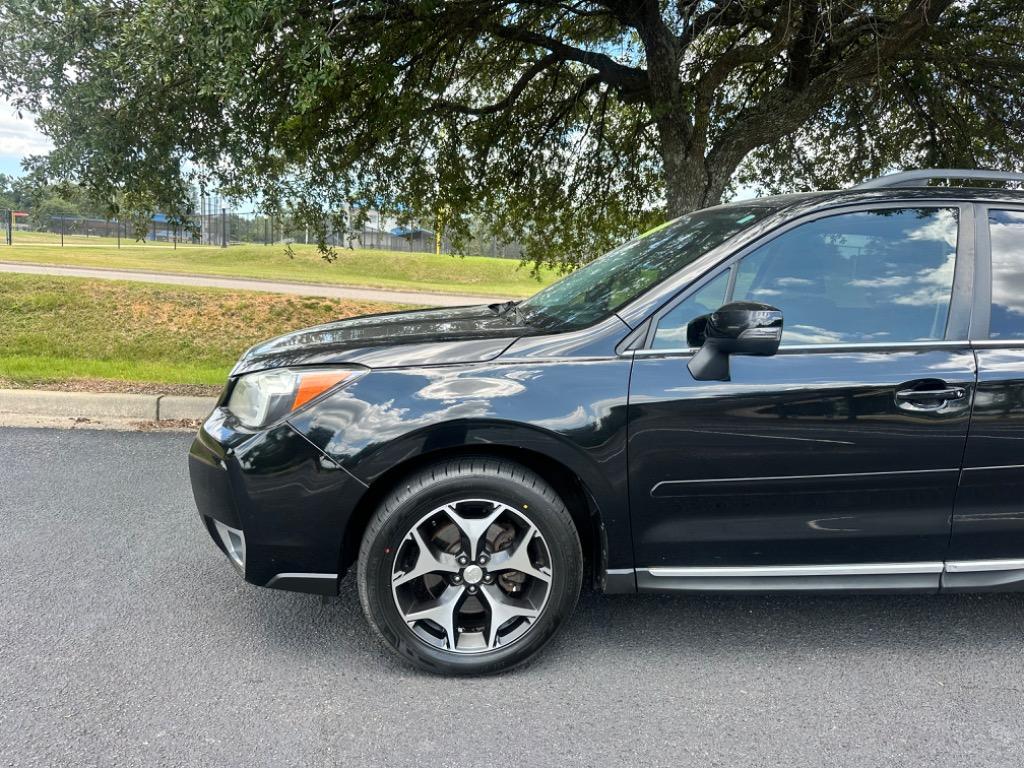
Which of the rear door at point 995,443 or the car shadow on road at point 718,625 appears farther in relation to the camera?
the car shadow on road at point 718,625

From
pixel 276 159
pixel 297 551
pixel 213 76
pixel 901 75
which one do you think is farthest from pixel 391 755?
pixel 901 75

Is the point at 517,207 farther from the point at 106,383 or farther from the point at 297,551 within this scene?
the point at 297,551

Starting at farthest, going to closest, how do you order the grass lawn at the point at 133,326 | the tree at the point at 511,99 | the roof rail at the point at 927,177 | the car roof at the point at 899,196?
the grass lawn at the point at 133,326 → the tree at the point at 511,99 → the roof rail at the point at 927,177 → the car roof at the point at 899,196

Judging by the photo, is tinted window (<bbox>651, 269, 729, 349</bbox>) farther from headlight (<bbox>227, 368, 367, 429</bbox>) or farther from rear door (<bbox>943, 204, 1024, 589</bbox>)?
headlight (<bbox>227, 368, 367, 429</bbox>)

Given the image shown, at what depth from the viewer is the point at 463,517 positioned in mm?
2641

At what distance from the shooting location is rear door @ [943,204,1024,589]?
266 cm

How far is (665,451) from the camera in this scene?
2.61 meters

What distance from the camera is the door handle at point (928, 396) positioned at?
2.64m

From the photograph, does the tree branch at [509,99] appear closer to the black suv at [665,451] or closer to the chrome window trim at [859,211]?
the chrome window trim at [859,211]

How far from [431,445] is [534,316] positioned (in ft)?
2.92

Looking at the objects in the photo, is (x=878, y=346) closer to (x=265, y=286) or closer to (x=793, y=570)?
(x=793, y=570)

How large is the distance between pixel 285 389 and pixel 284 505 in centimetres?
42

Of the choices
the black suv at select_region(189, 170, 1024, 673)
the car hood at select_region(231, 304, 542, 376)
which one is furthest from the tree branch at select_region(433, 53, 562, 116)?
the black suv at select_region(189, 170, 1024, 673)

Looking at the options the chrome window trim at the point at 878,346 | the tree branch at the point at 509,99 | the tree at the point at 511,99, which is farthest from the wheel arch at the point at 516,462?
the tree branch at the point at 509,99
